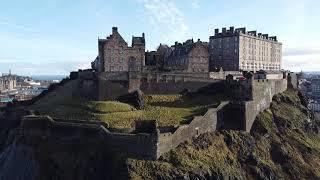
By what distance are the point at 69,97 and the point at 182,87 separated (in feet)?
43.7

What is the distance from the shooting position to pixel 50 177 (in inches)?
1848

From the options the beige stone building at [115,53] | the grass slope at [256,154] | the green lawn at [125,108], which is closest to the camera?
the grass slope at [256,154]

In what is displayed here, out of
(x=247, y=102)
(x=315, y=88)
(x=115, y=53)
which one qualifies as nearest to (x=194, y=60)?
(x=115, y=53)

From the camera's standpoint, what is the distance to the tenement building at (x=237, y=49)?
77875 mm

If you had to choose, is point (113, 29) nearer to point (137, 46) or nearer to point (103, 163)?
point (137, 46)

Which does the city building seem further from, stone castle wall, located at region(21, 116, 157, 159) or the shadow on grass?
stone castle wall, located at region(21, 116, 157, 159)

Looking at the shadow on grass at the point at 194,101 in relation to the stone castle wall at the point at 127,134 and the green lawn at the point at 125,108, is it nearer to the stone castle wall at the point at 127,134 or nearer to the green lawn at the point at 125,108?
the green lawn at the point at 125,108

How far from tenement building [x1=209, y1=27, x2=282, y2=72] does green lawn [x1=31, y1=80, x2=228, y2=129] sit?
20.4 m

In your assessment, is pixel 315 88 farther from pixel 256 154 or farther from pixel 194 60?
pixel 256 154

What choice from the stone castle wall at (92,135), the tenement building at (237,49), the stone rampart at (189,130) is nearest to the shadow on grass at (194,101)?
the stone rampart at (189,130)

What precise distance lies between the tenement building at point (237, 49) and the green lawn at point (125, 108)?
2045 centimetres

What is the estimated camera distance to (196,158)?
46531 millimetres

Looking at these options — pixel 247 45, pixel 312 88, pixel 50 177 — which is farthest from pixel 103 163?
pixel 312 88

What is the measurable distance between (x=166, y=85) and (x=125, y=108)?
813cm
